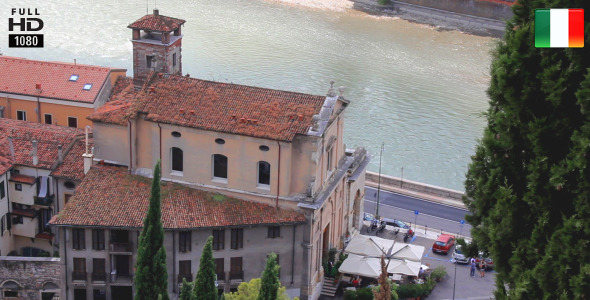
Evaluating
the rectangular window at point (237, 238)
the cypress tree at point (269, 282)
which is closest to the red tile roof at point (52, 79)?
the rectangular window at point (237, 238)

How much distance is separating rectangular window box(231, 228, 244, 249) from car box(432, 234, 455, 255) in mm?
10927

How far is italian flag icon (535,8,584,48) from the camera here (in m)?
12.0

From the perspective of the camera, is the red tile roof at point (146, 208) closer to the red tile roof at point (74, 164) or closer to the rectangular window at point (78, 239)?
the rectangular window at point (78, 239)

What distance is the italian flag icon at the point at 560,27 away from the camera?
39.3 ft

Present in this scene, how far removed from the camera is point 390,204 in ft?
157

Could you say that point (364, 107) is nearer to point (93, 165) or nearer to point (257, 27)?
point (257, 27)

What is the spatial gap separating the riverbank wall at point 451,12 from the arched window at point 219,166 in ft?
185

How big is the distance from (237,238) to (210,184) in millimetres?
2485

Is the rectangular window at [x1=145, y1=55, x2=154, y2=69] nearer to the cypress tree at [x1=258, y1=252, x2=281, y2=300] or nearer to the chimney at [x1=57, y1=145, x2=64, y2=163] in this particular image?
the chimney at [x1=57, y1=145, x2=64, y2=163]

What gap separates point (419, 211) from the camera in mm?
47344

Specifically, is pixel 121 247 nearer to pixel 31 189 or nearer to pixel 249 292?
pixel 31 189

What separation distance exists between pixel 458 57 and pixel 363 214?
1451 inches

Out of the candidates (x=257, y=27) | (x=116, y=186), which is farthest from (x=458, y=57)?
(x=116, y=186)

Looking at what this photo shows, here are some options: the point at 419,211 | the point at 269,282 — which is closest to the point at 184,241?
the point at 269,282
